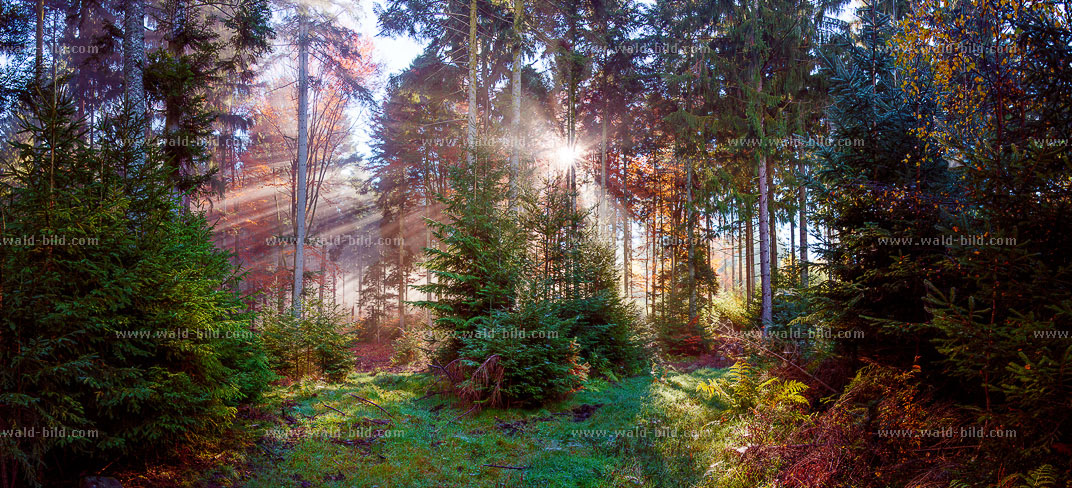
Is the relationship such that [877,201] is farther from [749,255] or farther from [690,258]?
[749,255]

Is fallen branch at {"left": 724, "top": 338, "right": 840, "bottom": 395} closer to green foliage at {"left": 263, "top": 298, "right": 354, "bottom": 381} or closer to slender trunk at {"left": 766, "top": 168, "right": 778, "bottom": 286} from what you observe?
green foliage at {"left": 263, "top": 298, "right": 354, "bottom": 381}

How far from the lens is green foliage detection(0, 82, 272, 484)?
155 inches

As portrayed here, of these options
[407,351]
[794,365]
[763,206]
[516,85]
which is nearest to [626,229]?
[763,206]

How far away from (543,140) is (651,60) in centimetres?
619

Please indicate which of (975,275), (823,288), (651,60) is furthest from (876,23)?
(651,60)

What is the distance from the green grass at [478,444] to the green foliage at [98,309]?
47.3 inches

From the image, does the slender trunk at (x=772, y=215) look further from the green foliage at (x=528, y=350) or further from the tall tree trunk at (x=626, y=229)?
the green foliage at (x=528, y=350)

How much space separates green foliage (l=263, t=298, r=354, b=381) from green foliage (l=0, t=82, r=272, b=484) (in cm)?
668

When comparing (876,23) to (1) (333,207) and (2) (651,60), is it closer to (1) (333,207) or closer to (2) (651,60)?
(2) (651,60)

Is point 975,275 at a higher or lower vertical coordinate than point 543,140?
lower

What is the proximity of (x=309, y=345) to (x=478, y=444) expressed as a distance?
763 centimetres

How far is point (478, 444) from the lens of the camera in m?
6.98

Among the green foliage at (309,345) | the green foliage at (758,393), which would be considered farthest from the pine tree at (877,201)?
the green foliage at (309,345)

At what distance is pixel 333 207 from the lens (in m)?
30.8
